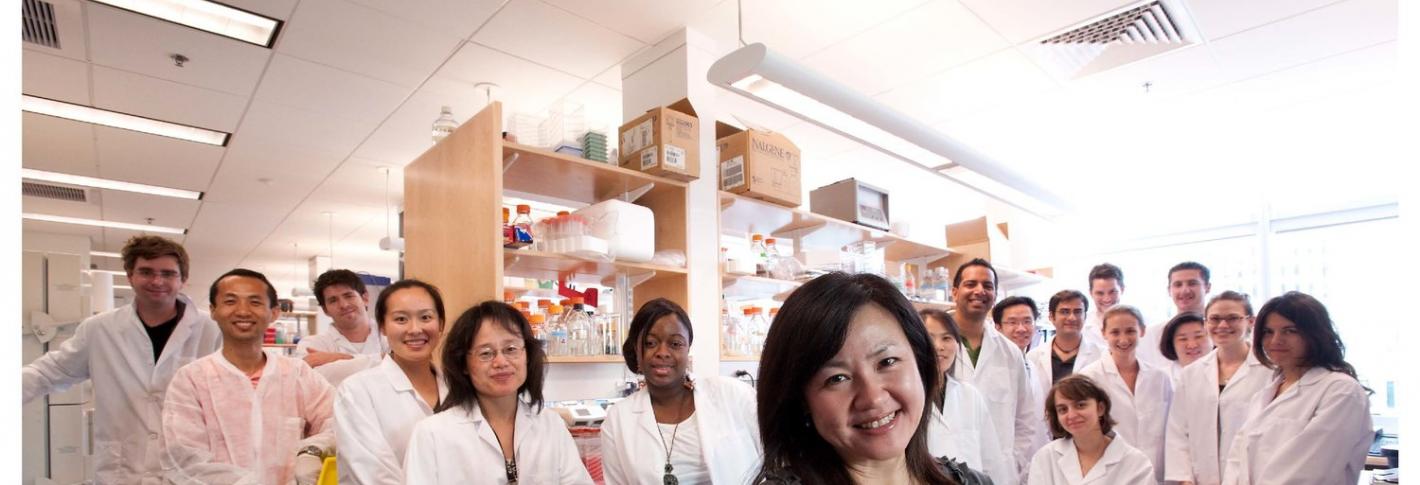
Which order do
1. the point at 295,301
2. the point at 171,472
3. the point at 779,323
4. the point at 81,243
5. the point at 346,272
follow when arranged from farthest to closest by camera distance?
1. the point at 295,301
2. the point at 81,243
3. the point at 346,272
4. the point at 171,472
5. the point at 779,323

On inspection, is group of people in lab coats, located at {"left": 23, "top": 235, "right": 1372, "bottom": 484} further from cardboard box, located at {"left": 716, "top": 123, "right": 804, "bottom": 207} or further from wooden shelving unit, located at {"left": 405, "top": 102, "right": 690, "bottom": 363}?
cardboard box, located at {"left": 716, "top": 123, "right": 804, "bottom": 207}

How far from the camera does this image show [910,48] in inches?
144

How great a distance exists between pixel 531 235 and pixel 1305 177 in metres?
6.16

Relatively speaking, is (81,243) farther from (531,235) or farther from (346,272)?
(531,235)

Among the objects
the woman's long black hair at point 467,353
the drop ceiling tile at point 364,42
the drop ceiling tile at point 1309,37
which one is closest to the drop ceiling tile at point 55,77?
the drop ceiling tile at point 364,42

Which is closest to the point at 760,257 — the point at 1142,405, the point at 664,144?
the point at 664,144

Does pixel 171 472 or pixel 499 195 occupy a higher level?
pixel 499 195

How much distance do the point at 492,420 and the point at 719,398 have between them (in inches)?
27.5

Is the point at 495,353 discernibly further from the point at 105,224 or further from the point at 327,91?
the point at 105,224

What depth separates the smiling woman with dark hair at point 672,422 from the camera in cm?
224

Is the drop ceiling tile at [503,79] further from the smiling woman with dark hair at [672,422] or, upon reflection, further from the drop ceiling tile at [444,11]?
the smiling woman with dark hair at [672,422]

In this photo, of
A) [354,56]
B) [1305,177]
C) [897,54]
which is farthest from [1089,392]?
[1305,177]

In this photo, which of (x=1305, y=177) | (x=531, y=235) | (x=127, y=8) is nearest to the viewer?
(x=531, y=235)

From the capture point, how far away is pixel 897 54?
3738 mm
